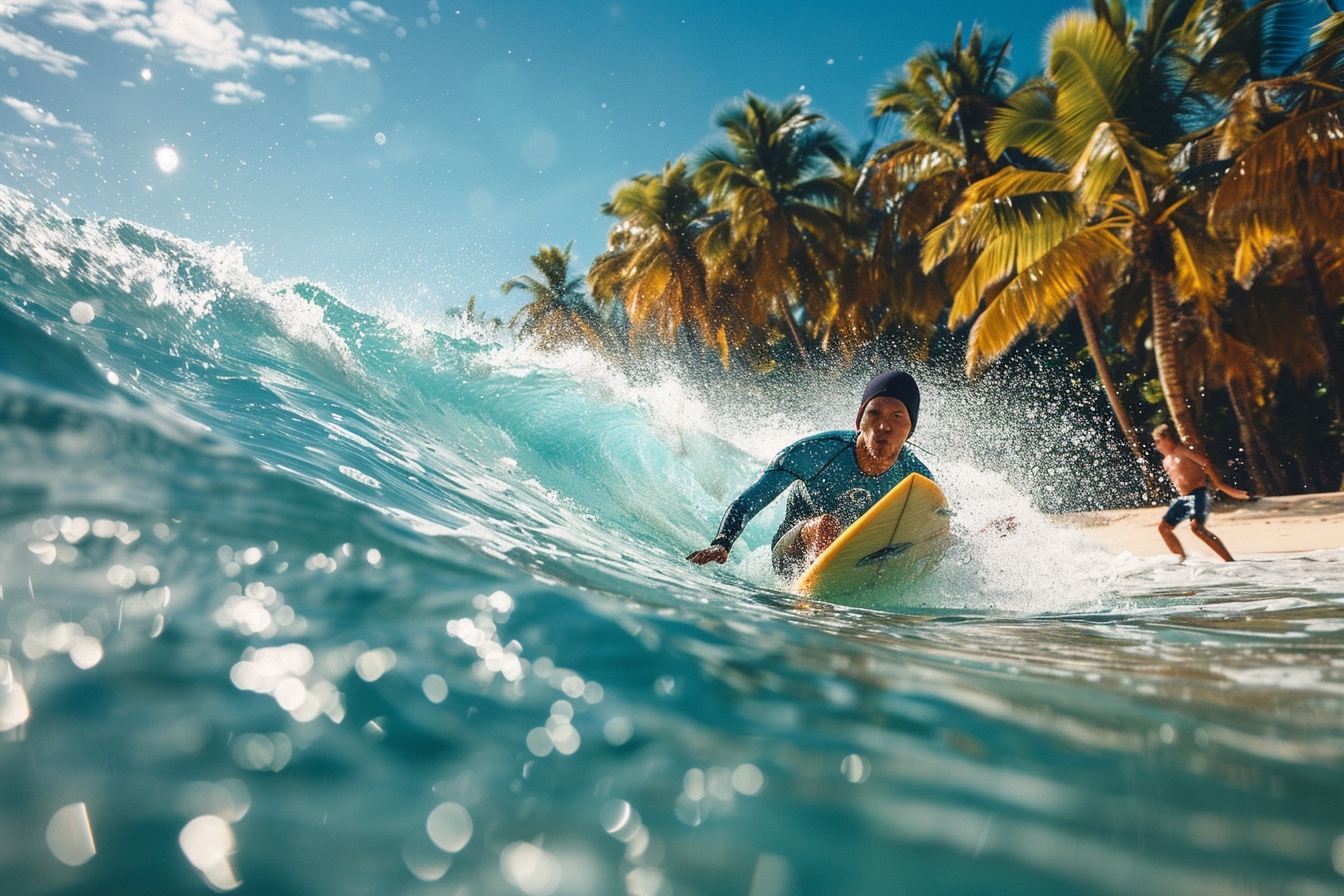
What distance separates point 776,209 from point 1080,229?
8747 mm

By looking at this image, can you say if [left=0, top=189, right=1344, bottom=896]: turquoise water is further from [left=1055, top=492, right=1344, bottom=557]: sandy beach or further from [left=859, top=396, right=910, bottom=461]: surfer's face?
[left=1055, top=492, right=1344, bottom=557]: sandy beach

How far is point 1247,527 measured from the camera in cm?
973

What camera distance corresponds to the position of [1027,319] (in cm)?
964

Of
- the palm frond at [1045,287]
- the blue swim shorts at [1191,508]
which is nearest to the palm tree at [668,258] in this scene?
the palm frond at [1045,287]

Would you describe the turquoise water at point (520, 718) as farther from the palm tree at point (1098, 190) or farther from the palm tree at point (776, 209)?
the palm tree at point (776, 209)

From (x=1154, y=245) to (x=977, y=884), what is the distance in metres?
11.9

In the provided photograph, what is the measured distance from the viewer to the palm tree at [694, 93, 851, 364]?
1712 cm

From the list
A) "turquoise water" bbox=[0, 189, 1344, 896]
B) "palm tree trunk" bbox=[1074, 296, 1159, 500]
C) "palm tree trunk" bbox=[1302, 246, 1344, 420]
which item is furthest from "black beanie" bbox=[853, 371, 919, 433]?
"palm tree trunk" bbox=[1302, 246, 1344, 420]

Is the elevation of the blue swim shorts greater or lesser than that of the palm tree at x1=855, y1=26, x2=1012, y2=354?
lesser

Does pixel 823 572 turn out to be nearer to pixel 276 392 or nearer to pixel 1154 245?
pixel 276 392

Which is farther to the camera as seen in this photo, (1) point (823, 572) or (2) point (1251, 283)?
(2) point (1251, 283)

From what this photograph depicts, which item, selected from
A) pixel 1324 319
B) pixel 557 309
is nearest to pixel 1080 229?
pixel 1324 319

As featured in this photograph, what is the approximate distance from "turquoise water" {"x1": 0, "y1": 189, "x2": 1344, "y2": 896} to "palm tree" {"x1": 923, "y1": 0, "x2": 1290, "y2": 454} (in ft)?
27.3

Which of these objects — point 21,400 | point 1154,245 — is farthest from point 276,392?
point 1154,245
